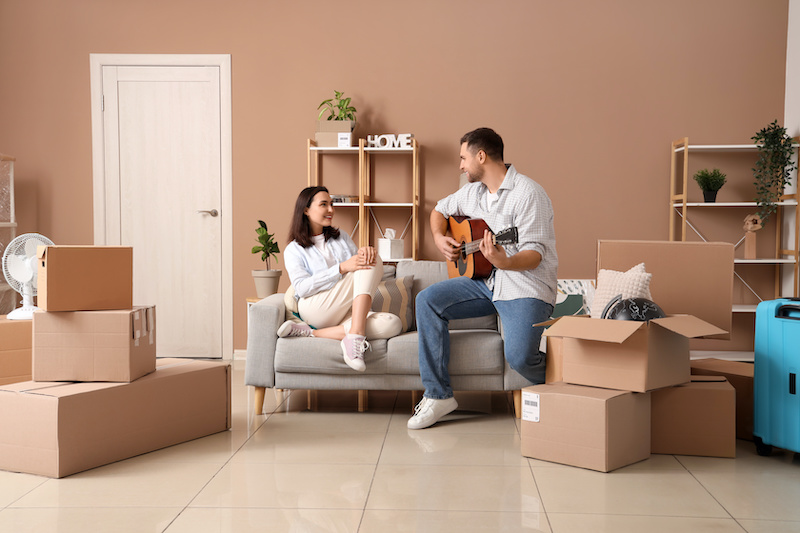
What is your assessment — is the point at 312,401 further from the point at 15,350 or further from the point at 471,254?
the point at 15,350

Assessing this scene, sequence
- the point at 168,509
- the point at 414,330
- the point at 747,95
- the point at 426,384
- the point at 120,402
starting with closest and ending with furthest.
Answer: the point at 168,509, the point at 120,402, the point at 426,384, the point at 414,330, the point at 747,95

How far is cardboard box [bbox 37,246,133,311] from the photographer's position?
2283mm

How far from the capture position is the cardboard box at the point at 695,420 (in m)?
2.42

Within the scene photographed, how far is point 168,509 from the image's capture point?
1954 millimetres

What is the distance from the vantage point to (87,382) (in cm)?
238

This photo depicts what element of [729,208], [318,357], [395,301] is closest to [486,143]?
[395,301]

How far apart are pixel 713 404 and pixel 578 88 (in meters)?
2.51

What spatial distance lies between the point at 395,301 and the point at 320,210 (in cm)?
57

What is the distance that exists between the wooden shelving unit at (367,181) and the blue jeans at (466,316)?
1.32 m

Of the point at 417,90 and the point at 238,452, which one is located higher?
the point at 417,90

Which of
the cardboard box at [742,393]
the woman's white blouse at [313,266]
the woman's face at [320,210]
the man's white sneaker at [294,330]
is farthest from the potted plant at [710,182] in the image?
the man's white sneaker at [294,330]

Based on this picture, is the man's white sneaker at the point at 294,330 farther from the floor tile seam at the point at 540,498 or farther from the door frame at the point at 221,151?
the door frame at the point at 221,151

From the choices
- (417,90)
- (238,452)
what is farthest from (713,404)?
(417,90)

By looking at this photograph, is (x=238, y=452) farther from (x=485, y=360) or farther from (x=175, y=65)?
(x=175, y=65)
